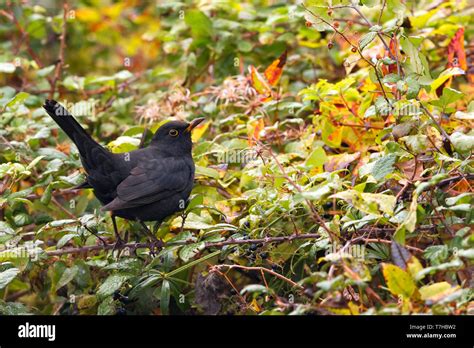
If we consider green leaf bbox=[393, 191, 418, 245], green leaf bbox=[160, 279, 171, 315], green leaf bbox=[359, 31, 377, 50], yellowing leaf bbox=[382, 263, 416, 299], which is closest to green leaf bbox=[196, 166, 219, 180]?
green leaf bbox=[160, 279, 171, 315]

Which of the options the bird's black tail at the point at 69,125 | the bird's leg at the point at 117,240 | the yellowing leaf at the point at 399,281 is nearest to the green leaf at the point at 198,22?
the bird's black tail at the point at 69,125

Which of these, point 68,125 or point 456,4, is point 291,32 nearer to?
point 456,4

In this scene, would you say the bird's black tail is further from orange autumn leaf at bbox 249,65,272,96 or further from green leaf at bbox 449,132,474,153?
green leaf at bbox 449,132,474,153

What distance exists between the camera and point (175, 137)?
5008 millimetres

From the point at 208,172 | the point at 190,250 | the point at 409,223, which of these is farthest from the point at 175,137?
the point at 409,223

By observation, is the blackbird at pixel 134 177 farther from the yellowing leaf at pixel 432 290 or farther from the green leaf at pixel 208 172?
the yellowing leaf at pixel 432 290

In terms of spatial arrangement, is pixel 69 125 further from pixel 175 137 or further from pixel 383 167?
pixel 383 167

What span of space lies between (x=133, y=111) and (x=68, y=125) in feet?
5.60

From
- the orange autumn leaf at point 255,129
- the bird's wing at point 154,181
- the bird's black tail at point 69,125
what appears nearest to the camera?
the bird's black tail at point 69,125

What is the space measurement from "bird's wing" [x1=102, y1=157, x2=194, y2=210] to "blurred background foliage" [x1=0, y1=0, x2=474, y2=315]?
130mm

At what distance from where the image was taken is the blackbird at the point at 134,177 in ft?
14.2

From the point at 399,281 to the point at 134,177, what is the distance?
2.04 m

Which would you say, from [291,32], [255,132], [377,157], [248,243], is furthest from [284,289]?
[291,32]
